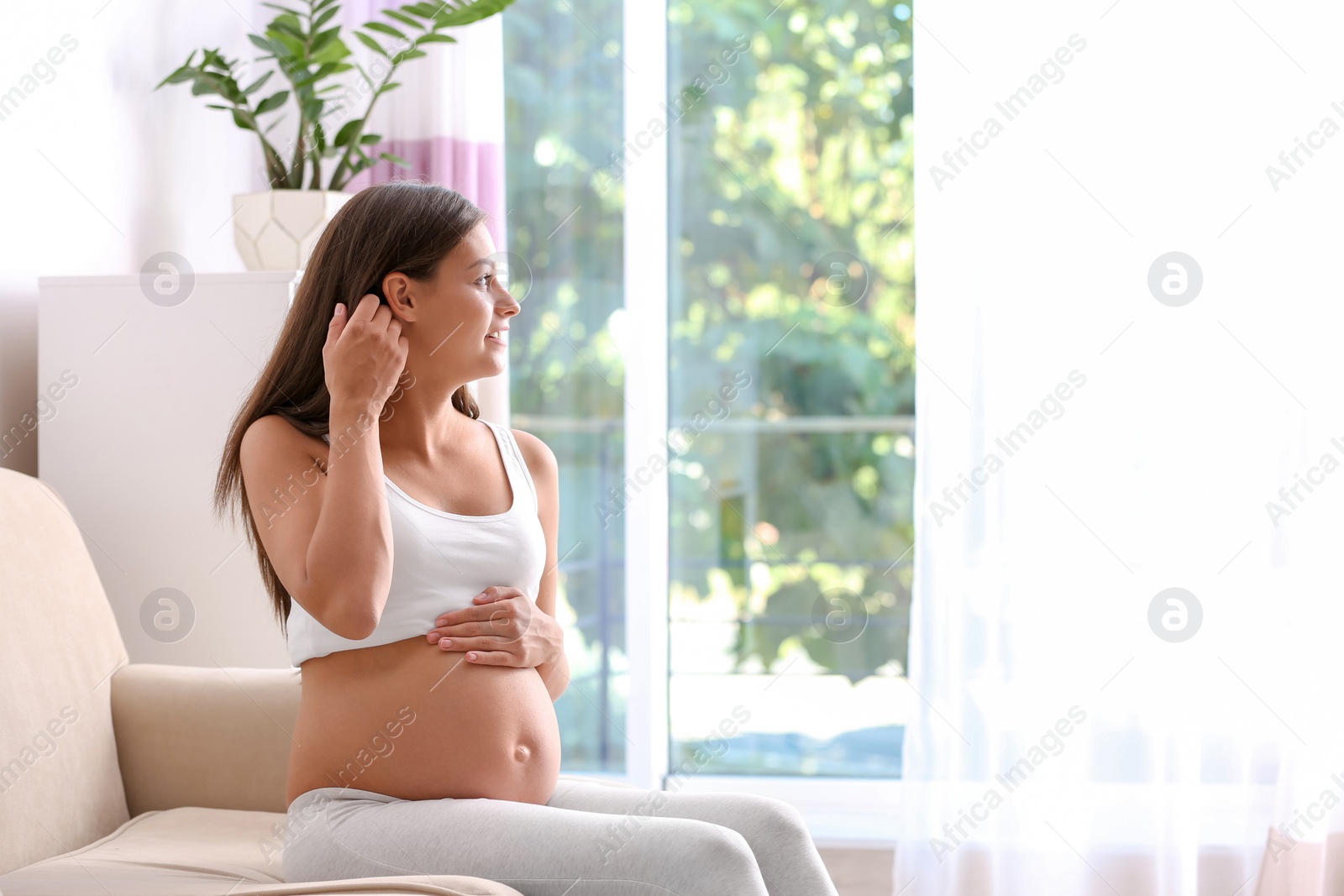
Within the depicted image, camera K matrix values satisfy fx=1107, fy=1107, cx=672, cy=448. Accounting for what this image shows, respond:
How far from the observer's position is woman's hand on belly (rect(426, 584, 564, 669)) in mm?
1251

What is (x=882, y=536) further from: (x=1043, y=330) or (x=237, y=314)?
(x=237, y=314)

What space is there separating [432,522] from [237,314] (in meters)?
0.80

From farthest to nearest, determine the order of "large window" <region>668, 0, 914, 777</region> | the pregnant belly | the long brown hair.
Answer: "large window" <region>668, 0, 914, 777</region> < the long brown hair < the pregnant belly

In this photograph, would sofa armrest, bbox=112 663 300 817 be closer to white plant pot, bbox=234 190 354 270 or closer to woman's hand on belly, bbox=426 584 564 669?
woman's hand on belly, bbox=426 584 564 669

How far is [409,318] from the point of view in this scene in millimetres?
1306

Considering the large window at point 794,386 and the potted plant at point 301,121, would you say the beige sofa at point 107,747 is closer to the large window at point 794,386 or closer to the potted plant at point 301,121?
the potted plant at point 301,121

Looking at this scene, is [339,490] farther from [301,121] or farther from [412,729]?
[301,121]

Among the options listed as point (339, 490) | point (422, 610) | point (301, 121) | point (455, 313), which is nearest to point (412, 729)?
point (422, 610)

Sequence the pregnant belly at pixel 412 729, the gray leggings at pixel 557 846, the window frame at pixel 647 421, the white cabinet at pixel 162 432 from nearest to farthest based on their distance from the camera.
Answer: the gray leggings at pixel 557 846, the pregnant belly at pixel 412 729, the white cabinet at pixel 162 432, the window frame at pixel 647 421

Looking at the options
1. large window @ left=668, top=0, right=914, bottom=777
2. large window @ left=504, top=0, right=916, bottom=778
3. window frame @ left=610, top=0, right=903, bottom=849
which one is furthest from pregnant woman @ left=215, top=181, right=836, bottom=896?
large window @ left=668, top=0, right=914, bottom=777

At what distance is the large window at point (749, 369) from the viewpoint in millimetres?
2707

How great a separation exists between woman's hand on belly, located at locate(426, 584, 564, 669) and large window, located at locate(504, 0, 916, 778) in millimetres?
1372

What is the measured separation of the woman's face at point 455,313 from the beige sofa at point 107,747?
0.60 meters

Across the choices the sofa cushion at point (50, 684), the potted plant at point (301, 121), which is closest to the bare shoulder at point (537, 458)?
the sofa cushion at point (50, 684)
